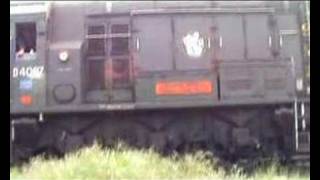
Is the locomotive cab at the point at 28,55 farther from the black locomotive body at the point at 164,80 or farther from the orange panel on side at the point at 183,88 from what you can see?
the orange panel on side at the point at 183,88

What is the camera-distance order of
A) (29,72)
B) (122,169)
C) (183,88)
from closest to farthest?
(122,169) < (183,88) < (29,72)

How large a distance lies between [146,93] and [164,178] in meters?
3.44

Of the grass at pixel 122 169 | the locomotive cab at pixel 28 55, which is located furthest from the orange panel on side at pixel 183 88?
the locomotive cab at pixel 28 55

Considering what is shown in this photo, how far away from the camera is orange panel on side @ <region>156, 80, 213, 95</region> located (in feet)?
38.0

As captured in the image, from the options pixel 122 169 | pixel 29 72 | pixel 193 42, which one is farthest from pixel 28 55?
pixel 122 169

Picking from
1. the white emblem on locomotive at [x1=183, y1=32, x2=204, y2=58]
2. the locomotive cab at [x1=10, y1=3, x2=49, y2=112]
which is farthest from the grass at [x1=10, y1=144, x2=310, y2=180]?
the white emblem on locomotive at [x1=183, y1=32, x2=204, y2=58]

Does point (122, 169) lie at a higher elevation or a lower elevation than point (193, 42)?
lower

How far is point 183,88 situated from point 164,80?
14.5 inches

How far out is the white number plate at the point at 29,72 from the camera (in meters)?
11.8

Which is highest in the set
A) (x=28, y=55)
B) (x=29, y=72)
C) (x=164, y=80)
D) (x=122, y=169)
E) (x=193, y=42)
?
(x=193, y=42)

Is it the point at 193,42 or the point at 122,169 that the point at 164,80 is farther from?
the point at 122,169

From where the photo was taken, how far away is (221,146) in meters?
11.7

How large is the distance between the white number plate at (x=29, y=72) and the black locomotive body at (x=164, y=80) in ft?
0.06

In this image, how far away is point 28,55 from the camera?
11945 millimetres
